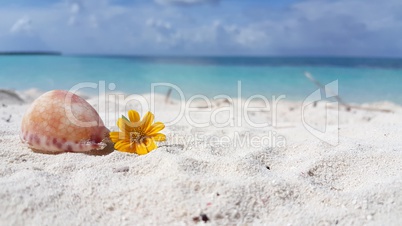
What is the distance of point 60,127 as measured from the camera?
2.24m

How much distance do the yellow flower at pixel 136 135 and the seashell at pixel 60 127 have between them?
15 cm

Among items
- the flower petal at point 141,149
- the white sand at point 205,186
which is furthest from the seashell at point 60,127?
the flower petal at point 141,149

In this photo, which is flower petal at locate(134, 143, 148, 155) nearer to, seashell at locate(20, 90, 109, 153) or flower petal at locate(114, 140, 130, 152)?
flower petal at locate(114, 140, 130, 152)

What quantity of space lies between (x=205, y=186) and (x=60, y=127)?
3.37 ft

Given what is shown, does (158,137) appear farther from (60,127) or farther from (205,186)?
(205,186)

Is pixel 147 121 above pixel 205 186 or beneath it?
above

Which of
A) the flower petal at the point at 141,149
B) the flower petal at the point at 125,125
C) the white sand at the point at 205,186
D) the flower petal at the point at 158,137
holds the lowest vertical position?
the white sand at the point at 205,186

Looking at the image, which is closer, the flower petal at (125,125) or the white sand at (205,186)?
the white sand at (205,186)

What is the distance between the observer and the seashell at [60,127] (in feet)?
7.38

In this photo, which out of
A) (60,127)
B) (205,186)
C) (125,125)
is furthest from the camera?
(125,125)

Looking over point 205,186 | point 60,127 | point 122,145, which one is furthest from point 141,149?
point 205,186

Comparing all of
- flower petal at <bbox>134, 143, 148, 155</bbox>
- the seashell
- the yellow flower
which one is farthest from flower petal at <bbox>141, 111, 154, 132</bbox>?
the seashell

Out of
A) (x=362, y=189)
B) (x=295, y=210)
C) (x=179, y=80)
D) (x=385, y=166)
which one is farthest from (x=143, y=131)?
(x=179, y=80)

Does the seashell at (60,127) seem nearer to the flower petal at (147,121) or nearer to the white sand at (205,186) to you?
the white sand at (205,186)
